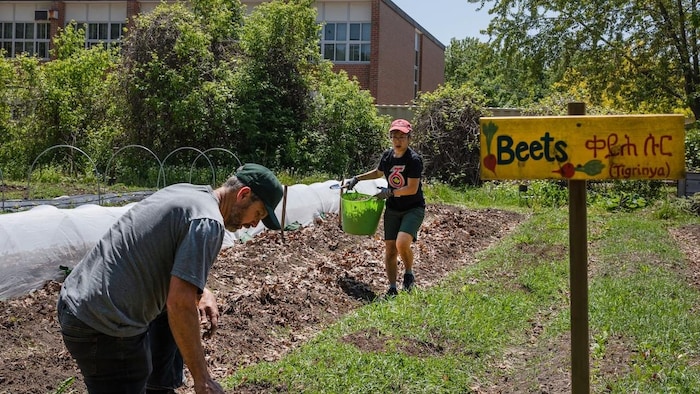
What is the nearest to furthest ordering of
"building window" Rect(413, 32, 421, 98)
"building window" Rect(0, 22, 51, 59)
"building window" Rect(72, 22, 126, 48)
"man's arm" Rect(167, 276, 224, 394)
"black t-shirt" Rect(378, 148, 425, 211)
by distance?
1. "man's arm" Rect(167, 276, 224, 394)
2. "black t-shirt" Rect(378, 148, 425, 211)
3. "building window" Rect(72, 22, 126, 48)
4. "building window" Rect(0, 22, 51, 59)
5. "building window" Rect(413, 32, 421, 98)

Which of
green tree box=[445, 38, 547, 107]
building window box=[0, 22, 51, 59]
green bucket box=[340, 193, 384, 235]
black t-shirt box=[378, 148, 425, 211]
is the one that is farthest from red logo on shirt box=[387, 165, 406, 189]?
building window box=[0, 22, 51, 59]

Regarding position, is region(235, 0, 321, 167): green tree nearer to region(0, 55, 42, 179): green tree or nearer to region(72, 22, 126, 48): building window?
region(0, 55, 42, 179): green tree

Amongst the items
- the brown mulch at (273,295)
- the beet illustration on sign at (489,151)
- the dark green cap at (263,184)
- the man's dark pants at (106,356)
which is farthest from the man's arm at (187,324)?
the brown mulch at (273,295)

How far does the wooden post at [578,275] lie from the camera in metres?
3.44

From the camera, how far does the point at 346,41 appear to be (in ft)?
101

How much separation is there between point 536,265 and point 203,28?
46.3 ft

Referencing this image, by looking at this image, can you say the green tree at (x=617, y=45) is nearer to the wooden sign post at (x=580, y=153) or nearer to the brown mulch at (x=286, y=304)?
the brown mulch at (x=286, y=304)

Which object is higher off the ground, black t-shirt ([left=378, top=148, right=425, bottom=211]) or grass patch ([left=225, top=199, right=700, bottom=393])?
black t-shirt ([left=378, top=148, right=425, bottom=211])

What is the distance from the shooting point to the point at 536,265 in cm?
955

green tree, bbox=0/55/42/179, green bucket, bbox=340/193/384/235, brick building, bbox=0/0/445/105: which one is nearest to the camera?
green bucket, bbox=340/193/384/235

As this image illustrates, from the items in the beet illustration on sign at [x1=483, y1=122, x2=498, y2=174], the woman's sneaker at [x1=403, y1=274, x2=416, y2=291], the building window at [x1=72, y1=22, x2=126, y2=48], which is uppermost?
the building window at [x1=72, y1=22, x2=126, y2=48]

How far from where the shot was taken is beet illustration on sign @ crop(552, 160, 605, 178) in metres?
3.22

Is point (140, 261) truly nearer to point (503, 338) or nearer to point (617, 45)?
point (503, 338)

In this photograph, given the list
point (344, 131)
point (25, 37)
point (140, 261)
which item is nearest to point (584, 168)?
point (140, 261)
